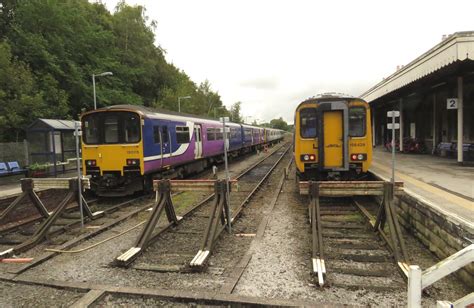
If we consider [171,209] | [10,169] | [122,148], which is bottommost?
[171,209]

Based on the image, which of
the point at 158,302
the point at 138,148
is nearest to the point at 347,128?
the point at 138,148

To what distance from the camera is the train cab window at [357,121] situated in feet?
30.2

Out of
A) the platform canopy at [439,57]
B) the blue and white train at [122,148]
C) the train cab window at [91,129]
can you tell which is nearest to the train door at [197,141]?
the blue and white train at [122,148]

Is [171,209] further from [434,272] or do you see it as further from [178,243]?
[434,272]

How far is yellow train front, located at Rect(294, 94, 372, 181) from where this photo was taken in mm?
9180

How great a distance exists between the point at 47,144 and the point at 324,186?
13.8 m

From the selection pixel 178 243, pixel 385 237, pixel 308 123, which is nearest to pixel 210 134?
pixel 308 123

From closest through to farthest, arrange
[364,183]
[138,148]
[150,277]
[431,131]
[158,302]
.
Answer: [158,302] < [150,277] < [364,183] < [138,148] < [431,131]

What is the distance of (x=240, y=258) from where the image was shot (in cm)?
548

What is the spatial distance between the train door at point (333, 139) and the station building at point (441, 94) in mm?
3697

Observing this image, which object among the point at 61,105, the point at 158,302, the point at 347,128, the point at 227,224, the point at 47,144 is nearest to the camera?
the point at 158,302

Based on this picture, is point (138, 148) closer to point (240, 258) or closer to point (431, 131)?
point (240, 258)

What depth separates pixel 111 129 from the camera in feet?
33.1

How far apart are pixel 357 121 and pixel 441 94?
10540mm
